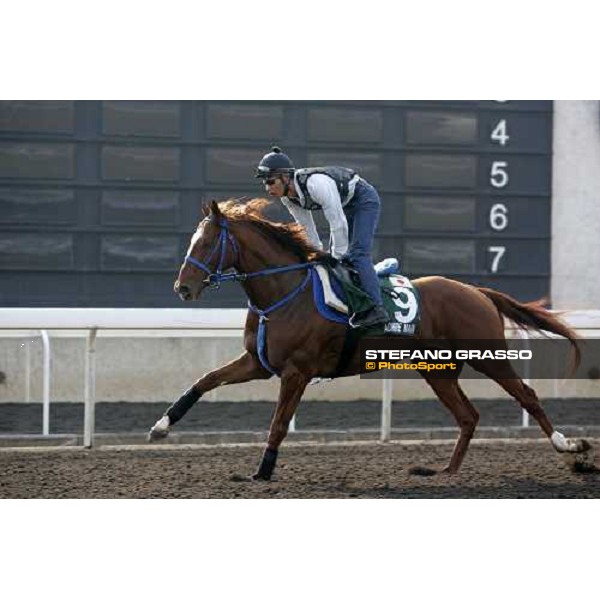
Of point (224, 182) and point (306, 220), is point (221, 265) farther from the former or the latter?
point (224, 182)

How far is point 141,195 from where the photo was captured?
5594mm

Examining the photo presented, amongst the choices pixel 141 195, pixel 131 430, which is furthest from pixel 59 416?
pixel 141 195

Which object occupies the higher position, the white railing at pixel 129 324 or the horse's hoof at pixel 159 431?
the white railing at pixel 129 324

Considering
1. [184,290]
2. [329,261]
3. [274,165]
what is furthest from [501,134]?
[184,290]

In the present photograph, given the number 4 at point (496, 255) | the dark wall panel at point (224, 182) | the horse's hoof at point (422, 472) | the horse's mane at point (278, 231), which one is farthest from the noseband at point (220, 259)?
the number 4 at point (496, 255)

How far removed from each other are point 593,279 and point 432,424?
1.08m

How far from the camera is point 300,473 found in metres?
4.54

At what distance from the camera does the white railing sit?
532cm

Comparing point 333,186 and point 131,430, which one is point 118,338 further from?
point 333,186

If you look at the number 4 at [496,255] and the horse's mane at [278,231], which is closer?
the horse's mane at [278,231]

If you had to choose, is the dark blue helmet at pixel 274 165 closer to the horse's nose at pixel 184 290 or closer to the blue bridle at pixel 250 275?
the blue bridle at pixel 250 275

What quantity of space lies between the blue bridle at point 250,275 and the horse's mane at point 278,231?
67mm

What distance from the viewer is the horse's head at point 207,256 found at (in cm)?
420

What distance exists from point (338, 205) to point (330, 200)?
0.04 metres
